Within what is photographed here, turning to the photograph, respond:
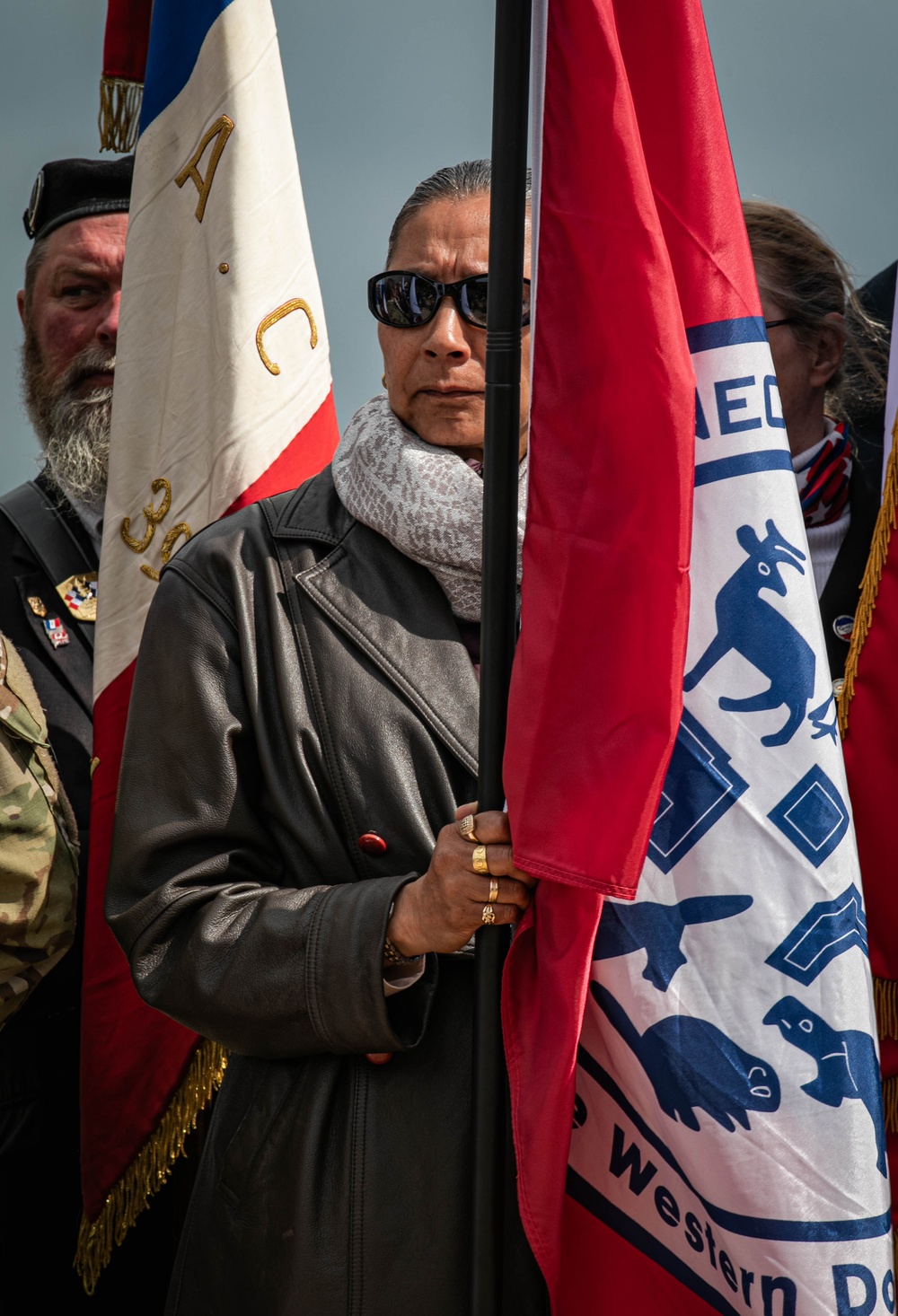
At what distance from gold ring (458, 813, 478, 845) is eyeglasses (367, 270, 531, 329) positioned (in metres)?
0.71

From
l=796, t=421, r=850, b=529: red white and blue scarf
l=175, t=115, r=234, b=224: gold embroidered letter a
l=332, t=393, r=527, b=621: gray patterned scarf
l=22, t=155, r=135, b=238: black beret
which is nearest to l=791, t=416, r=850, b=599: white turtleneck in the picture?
l=796, t=421, r=850, b=529: red white and blue scarf

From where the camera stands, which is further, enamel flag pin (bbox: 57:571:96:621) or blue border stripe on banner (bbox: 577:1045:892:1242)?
enamel flag pin (bbox: 57:571:96:621)

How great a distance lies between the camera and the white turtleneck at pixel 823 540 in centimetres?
216

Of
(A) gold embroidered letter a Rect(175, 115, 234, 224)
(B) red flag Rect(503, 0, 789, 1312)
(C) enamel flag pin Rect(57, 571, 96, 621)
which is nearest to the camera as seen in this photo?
(B) red flag Rect(503, 0, 789, 1312)

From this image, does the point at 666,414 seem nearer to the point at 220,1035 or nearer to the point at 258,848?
the point at 258,848

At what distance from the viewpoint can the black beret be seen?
2916 millimetres

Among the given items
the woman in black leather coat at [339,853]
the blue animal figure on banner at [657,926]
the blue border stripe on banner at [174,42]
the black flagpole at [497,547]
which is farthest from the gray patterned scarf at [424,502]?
the blue border stripe on banner at [174,42]

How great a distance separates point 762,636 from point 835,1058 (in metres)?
0.46

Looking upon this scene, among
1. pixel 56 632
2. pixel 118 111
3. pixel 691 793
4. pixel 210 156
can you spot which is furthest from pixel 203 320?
pixel 691 793

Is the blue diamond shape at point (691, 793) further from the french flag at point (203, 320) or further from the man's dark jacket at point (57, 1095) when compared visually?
the man's dark jacket at point (57, 1095)

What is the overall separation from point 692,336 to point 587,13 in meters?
0.36

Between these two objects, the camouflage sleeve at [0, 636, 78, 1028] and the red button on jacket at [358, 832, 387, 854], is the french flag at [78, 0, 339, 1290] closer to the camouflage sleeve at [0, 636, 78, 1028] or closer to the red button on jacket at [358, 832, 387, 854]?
the camouflage sleeve at [0, 636, 78, 1028]

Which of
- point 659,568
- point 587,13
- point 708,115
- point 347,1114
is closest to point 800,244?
point 708,115

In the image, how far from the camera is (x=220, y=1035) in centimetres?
157
